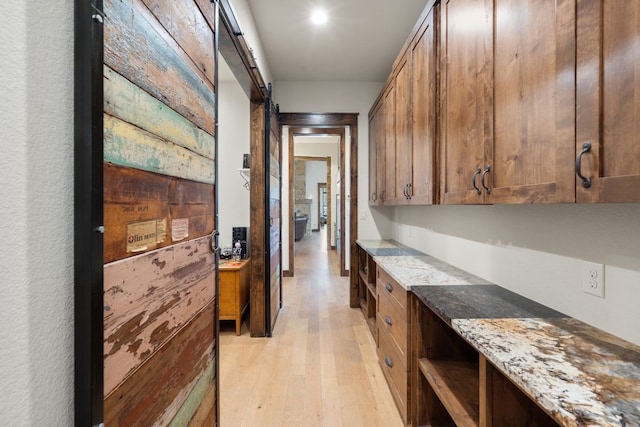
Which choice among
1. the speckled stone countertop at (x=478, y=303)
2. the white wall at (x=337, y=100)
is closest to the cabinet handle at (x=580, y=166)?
the speckled stone countertop at (x=478, y=303)

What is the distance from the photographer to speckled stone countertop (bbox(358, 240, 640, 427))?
621 mm

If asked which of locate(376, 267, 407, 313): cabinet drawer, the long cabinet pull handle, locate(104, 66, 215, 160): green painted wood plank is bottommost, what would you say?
locate(376, 267, 407, 313): cabinet drawer

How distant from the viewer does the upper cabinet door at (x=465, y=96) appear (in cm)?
121

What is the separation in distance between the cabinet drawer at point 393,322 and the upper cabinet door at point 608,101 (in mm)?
1124

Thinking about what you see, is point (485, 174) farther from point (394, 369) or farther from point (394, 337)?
point (394, 369)

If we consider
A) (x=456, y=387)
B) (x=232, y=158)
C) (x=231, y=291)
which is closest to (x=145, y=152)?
(x=456, y=387)

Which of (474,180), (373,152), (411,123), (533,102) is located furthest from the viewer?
(373,152)

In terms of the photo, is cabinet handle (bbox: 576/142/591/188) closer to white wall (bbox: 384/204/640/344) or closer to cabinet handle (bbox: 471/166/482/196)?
white wall (bbox: 384/204/640/344)

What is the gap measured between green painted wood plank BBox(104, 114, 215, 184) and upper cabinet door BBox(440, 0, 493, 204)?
1185 millimetres

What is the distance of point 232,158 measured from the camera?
356cm

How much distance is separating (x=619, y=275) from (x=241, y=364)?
2.35 m

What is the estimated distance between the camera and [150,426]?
0.86 metres

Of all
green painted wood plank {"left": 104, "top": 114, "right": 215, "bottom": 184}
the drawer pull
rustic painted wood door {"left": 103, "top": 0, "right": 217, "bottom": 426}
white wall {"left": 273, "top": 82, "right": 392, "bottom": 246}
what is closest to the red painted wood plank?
rustic painted wood door {"left": 103, "top": 0, "right": 217, "bottom": 426}

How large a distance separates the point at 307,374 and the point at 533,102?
215 centimetres
